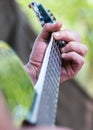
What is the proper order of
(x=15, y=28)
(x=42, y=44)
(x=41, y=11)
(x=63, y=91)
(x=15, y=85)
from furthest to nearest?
1. (x=63, y=91)
2. (x=15, y=28)
3. (x=42, y=44)
4. (x=41, y=11)
5. (x=15, y=85)

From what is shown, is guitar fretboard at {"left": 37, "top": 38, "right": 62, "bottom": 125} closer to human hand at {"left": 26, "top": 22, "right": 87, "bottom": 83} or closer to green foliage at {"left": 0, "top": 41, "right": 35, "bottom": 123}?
green foliage at {"left": 0, "top": 41, "right": 35, "bottom": 123}

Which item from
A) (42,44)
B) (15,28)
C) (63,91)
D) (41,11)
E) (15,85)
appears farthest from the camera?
(63,91)

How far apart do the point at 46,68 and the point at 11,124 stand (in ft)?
1.06

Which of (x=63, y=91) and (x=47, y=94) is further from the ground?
(x=47, y=94)

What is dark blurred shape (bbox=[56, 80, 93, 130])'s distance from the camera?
3146mm

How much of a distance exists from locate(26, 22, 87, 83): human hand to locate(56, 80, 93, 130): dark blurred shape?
1922mm

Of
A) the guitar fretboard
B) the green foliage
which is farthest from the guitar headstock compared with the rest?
the green foliage

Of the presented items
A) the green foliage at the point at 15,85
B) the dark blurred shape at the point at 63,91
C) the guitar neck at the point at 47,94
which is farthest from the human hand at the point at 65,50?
the dark blurred shape at the point at 63,91

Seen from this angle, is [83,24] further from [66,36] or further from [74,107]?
[66,36]

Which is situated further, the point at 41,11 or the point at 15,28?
the point at 15,28

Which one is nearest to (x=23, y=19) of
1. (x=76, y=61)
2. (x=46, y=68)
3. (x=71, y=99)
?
(x=71, y=99)

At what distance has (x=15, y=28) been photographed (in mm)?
2639

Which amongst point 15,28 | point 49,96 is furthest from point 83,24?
point 49,96

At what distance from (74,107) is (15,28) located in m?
0.77
